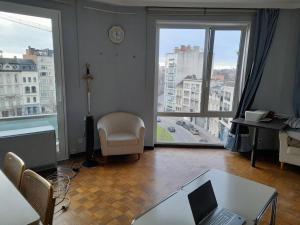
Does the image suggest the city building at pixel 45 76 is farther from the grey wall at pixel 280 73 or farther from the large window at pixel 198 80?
the grey wall at pixel 280 73

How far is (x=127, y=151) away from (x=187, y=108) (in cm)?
144

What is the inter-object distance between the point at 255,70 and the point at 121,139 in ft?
8.25

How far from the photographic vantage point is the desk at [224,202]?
1419mm

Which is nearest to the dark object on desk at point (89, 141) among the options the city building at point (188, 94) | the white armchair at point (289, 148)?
the city building at point (188, 94)

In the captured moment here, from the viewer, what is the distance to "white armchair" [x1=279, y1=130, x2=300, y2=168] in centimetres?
333

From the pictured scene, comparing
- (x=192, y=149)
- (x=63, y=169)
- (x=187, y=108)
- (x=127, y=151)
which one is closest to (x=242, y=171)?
(x=192, y=149)

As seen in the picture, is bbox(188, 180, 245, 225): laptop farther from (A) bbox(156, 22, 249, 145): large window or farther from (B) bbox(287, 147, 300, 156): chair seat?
(A) bbox(156, 22, 249, 145): large window

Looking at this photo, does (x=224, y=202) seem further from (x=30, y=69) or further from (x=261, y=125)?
(x=30, y=69)

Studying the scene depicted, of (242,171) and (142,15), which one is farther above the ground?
(142,15)

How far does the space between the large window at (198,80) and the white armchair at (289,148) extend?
107 cm

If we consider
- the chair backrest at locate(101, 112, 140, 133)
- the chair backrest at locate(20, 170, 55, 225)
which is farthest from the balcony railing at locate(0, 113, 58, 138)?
the chair backrest at locate(20, 170, 55, 225)

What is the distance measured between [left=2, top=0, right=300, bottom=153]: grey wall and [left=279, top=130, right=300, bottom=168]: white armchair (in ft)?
2.70

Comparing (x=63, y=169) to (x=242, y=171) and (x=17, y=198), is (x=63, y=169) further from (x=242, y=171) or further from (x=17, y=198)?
(x=242, y=171)

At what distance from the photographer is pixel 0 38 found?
290 centimetres
